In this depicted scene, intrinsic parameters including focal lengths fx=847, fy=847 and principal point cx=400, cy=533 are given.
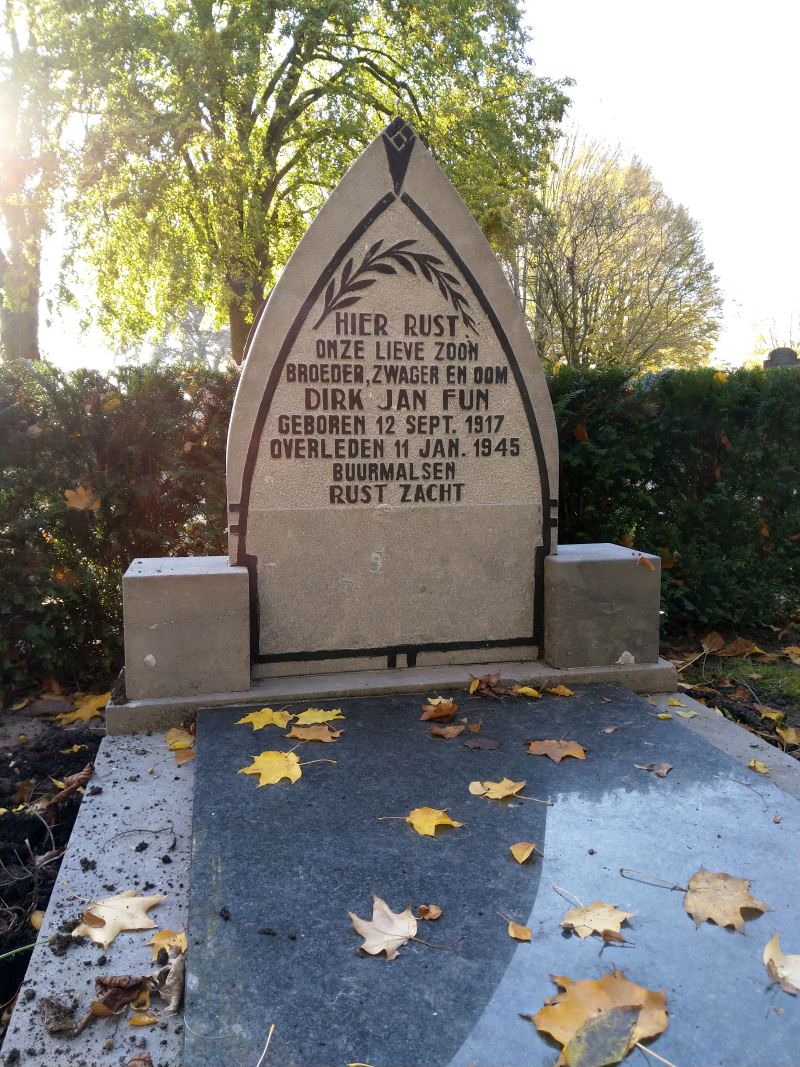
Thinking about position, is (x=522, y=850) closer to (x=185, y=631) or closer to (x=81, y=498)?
(x=185, y=631)

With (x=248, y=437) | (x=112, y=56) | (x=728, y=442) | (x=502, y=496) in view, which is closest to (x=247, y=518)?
(x=248, y=437)

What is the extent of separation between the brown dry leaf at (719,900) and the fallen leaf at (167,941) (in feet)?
4.47

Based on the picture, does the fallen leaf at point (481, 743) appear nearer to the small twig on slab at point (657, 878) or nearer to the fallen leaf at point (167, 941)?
the small twig on slab at point (657, 878)

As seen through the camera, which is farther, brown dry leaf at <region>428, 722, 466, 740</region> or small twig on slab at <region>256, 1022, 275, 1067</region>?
brown dry leaf at <region>428, 722, 466, 740</region>

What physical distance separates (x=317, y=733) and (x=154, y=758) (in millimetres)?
687

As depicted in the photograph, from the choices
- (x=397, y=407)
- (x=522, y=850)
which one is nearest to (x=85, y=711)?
(x=397, y=407)

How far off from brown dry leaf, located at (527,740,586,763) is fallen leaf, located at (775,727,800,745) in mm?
1643

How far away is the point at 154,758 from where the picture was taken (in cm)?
349

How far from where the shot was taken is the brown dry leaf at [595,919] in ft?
7.09

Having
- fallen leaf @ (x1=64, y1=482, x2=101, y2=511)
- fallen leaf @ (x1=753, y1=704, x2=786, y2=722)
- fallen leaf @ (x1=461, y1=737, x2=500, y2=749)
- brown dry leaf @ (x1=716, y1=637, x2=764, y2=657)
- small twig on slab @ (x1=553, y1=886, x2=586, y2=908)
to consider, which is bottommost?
fallen leaf @ (x1=753, y1=704, x2=786, y2=722)

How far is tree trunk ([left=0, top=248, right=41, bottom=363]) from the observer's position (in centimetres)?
1836

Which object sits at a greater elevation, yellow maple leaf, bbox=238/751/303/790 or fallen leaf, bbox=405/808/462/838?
yellow maple leaf, bbox=238/751/303/790

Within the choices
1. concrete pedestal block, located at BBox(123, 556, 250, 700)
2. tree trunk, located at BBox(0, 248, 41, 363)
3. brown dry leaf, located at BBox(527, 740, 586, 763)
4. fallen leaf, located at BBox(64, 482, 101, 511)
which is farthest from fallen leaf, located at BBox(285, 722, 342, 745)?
tree trunk, located at BBox(0, 248, 41, 363)

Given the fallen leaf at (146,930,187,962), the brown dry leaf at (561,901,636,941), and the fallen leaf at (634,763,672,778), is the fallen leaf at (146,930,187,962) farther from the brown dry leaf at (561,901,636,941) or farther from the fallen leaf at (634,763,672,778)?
the fallen leaf at (634,763,672,778)
